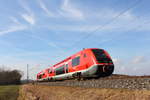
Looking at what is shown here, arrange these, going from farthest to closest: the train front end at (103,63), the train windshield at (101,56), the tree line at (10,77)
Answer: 1. the tree line at (10,77)
2. the train windshield at (101,56)
3. the train front end at (103,63)

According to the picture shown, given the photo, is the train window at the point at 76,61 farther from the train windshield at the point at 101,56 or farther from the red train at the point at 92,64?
the train windshield at the point at 101,56

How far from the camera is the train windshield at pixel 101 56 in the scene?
16.9 metres

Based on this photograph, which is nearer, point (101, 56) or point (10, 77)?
point (101, 56)

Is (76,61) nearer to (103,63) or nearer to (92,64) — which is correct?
(92,64)

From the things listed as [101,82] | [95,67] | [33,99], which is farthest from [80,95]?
[33,99]

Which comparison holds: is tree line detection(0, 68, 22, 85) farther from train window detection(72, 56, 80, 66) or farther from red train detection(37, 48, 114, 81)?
red train detection(37, 48, 114, 81)

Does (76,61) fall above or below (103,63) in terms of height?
above

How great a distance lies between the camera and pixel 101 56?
17.3 meters

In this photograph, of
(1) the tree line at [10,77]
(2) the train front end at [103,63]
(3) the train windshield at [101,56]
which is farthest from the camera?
(1) the tree line at [10,77]

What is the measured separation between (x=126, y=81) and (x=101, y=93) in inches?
75.6

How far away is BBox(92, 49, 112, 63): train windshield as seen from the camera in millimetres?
A: 16881

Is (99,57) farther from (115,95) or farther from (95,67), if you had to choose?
(115,95)

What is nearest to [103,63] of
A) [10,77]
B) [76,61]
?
[76,61]

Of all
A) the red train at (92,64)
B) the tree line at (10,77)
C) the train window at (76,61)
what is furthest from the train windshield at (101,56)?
the tree line at (10,77)
